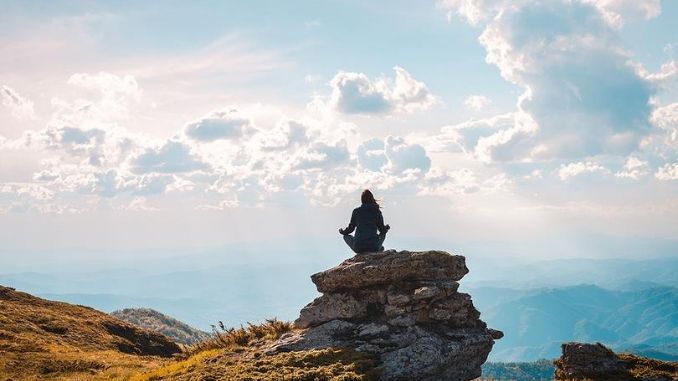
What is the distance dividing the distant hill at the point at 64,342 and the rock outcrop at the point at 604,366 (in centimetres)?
1671

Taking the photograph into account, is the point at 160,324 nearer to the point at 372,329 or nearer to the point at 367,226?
the point at 367,226

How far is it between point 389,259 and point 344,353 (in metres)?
5.85

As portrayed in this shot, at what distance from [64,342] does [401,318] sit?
1720 cm

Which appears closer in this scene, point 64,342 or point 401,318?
point 401,318

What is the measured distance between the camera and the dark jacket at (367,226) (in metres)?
25.7

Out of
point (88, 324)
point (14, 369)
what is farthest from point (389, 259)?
point (88, 324)

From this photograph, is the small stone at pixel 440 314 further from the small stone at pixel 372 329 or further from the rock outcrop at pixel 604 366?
the rock outcrop at pixel 604 366

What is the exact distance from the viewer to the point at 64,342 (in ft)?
85.1

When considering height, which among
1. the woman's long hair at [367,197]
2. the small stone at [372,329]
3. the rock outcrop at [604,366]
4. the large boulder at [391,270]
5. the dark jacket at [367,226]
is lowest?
the rock outcrop at [604,366]

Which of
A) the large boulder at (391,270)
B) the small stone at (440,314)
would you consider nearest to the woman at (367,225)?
the large boulder at (391,270)

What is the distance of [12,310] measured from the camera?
93.8 feet

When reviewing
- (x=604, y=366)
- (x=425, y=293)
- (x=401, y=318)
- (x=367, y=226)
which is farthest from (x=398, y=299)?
(x=604, y=366)

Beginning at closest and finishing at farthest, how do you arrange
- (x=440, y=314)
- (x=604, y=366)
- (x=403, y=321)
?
(x=604, y=366) → (x=403, y=321) → (x=440, y=314)

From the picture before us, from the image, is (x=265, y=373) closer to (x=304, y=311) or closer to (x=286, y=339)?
(x=286, y=339)
